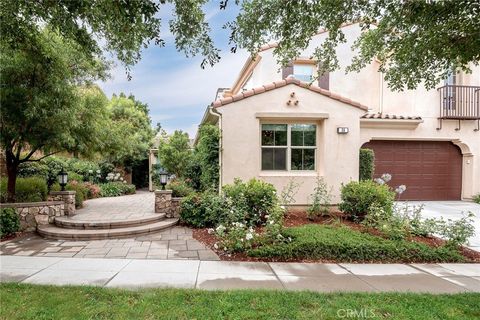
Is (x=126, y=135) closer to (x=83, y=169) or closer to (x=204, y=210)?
(x=83, y=169)

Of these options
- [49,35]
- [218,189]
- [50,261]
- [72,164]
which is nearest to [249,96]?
[218,189]

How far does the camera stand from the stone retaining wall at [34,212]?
750 centimetres

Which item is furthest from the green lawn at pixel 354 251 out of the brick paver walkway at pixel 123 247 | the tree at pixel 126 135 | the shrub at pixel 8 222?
the tree at pixel 126 135

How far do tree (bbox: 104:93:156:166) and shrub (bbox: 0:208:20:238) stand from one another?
147 inches

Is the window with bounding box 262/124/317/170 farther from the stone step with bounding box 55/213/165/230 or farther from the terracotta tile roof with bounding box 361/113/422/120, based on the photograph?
the stone step with bounding box 55/213/165/230

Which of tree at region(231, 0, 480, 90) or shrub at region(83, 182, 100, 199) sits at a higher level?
tree at region(231, 0, 480, 90)

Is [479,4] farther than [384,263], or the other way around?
[384,263]

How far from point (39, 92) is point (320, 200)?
27.4 feet

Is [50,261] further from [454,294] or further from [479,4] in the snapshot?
[479,4]

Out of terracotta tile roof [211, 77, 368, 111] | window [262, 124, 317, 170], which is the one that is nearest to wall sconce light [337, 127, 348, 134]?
window [262, 124, 317, 170]

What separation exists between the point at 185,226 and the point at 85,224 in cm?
260

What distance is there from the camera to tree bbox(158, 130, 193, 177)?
14.8 m

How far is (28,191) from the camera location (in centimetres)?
877

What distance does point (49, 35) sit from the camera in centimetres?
691
